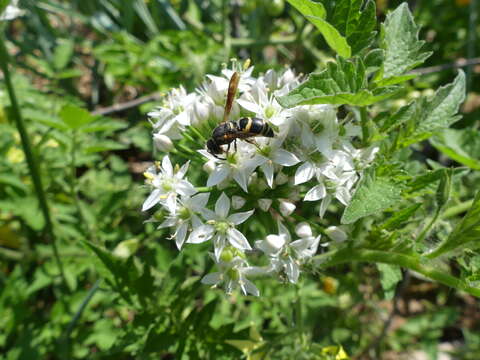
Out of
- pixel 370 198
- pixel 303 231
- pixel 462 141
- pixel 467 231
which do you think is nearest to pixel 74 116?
pixel 303 231

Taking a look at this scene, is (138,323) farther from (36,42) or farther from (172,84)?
(36,42)

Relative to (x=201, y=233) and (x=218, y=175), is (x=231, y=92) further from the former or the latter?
(x=201, y=233)

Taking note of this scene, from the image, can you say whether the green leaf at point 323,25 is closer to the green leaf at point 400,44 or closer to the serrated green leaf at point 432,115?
the green leaf at point 400,44

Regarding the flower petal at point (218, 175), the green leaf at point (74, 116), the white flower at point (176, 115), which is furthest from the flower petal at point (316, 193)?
the green leaf at point (74, 116)

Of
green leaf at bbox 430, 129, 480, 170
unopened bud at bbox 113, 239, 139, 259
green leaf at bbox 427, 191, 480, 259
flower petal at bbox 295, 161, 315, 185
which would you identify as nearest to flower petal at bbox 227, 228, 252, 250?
flower petal at bbox 295, 161, 315, 185

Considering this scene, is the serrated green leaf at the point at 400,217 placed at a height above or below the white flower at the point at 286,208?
below

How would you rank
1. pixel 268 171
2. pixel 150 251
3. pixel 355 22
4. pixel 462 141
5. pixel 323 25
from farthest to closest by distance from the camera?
pixel 150 251 < pixel 462 141 < pixel 268 171 < pixel 355 22 < pixel 323 25

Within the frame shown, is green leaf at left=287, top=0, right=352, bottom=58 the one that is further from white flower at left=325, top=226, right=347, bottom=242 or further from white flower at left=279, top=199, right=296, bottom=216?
white flower at left=325, top=226, right=347, bottom=242
